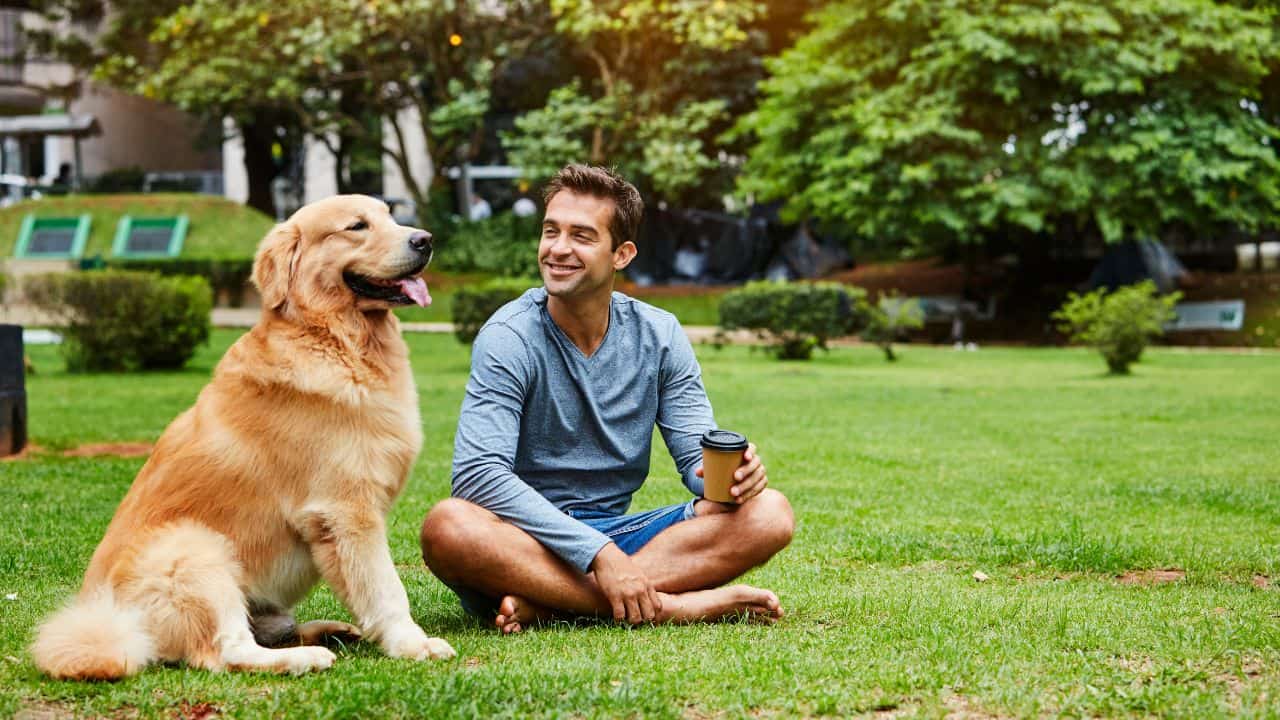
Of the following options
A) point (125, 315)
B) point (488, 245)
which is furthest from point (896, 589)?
point (488, 245)

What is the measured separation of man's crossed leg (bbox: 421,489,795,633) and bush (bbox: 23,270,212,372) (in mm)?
14395

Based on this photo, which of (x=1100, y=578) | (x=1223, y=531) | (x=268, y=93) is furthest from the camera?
(x=268, y=93)

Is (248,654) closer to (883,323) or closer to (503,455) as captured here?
(503,455)

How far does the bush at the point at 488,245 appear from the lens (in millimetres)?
32188

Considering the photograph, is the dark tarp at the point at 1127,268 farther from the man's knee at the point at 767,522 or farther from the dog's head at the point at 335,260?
the dog's head at the point at 335,260

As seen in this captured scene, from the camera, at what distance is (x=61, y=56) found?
116ft

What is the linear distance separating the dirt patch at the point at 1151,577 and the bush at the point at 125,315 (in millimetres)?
14744

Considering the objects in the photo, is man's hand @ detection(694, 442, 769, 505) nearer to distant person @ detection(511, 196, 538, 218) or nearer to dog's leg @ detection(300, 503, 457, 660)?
dog's leg @ detection(300, 503, 457, 660)

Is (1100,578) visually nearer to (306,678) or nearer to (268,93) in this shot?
(306,678)

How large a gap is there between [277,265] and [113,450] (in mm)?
7076

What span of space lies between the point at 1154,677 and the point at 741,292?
57.3 feet

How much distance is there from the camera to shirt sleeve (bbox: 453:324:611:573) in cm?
445

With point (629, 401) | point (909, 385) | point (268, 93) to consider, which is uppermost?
point (268, 93)

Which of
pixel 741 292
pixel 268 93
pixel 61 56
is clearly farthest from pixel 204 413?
pixel 61 56
